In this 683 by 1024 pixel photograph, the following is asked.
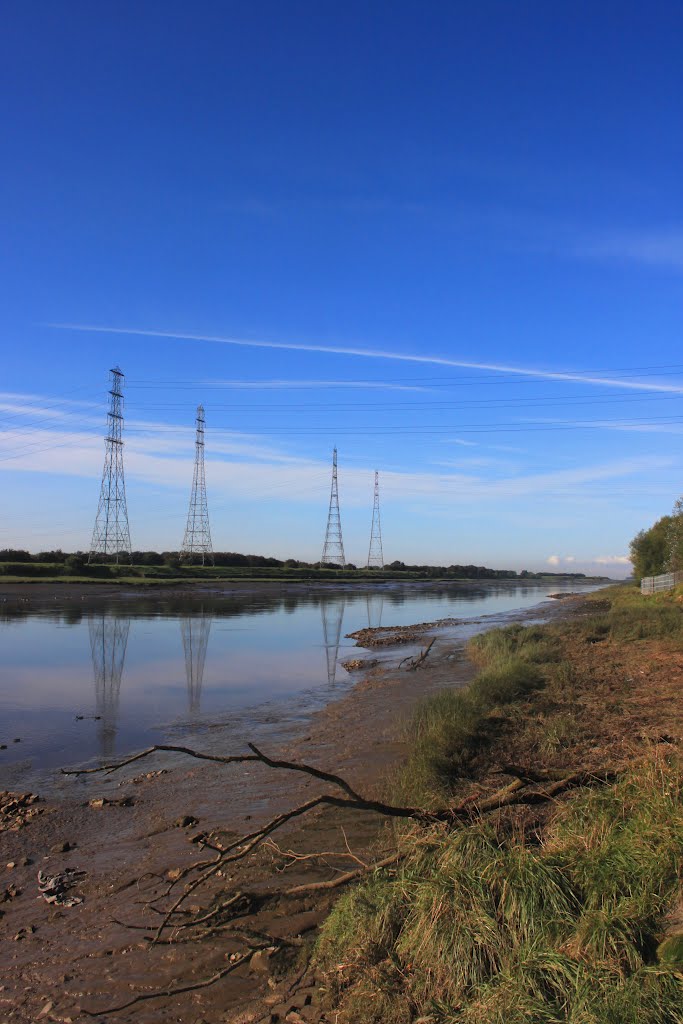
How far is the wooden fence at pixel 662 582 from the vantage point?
1828 inches

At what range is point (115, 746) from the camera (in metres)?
12.9

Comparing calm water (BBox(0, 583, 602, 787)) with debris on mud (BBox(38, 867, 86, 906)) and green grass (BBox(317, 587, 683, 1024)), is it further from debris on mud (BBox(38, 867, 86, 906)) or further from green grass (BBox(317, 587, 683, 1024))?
green grass (BBox(317, 587, 683, 1024))

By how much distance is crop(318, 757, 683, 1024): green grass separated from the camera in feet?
13.2

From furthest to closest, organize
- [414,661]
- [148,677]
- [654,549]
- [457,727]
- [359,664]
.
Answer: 1. [654,549]
2. [359,664]
3. [414,661]
4. [148,677]
5. [457,727]

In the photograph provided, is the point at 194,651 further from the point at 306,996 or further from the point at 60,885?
the point at 306,996

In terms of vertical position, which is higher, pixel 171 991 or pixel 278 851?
pixel 278 851

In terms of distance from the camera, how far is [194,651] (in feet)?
86.4

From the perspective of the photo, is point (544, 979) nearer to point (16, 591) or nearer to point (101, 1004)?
point (101, 1004)

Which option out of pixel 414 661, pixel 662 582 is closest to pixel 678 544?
pixel 662 582

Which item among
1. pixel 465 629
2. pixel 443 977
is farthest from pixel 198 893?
pixel 465 629

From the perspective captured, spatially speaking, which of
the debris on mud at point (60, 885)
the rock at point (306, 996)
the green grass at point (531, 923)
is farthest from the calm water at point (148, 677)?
the green grass at point (531, 923)

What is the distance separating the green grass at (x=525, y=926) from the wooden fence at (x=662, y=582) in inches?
1660

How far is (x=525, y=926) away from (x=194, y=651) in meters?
22.8

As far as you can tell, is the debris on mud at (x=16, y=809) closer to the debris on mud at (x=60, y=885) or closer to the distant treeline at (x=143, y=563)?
the debris on mud at (x=60, y=885)
